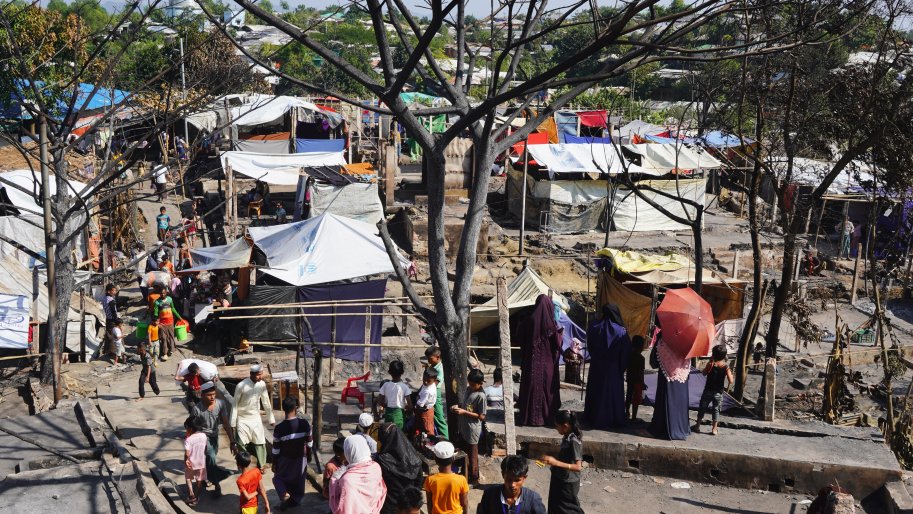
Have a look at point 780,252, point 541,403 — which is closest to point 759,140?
point 541,403

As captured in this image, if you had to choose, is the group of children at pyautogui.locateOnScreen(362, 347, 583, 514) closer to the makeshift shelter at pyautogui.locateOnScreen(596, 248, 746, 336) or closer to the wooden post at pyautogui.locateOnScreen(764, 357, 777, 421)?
the wooden post at pyautogui.locateOnScreen(764, 357, 777, 421)

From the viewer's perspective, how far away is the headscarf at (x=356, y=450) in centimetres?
586

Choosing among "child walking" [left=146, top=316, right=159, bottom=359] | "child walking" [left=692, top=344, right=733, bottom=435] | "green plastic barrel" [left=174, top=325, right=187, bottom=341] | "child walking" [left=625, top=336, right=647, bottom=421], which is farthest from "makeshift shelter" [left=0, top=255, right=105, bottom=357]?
"child walking" [left=692, top=344, right=733, bottom=435]

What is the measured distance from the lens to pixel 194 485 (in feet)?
23.1

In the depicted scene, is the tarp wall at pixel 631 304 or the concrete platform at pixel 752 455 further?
the tarp wall at pixel 631 304

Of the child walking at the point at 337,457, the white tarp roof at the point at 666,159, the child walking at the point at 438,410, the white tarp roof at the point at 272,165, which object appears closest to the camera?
the child walking at the point at 337,457

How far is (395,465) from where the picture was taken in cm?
637

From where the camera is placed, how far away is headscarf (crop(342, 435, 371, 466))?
5.86 meters

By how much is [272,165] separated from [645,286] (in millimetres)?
9664

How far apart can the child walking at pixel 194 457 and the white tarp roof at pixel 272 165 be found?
504 inches

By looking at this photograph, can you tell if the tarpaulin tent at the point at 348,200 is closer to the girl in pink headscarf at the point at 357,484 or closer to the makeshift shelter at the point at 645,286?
the makeshift shelter at the point at 645,286

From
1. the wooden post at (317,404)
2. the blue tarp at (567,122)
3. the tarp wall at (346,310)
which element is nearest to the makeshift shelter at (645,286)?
the tarp wall at (346,310)

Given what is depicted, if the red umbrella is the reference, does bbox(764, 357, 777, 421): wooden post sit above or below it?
below

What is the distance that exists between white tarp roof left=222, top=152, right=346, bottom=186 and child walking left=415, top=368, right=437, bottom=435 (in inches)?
498
